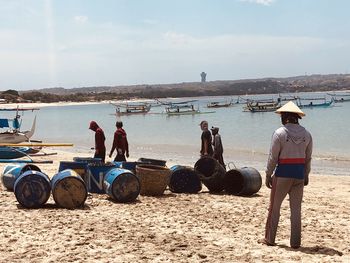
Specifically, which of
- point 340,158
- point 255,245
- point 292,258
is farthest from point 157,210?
point 340,158

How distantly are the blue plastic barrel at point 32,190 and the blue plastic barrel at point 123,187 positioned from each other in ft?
4.06

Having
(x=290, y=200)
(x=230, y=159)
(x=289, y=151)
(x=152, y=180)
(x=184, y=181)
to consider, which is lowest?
(x=230, y=159)

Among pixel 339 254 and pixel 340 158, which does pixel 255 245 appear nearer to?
pixel 339 254

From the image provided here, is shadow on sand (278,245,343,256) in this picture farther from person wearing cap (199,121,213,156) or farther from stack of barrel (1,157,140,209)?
person wearing cap (199,121,213,156)

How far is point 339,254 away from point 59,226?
12.4ft

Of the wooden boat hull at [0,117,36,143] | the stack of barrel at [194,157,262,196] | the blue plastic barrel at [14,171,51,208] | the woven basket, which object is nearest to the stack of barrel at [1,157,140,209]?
the blue plastic barrel at [14,171,51,208]

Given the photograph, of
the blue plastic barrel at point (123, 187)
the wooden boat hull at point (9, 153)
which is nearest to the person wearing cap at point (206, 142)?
the blue plastic barrel at point (123, 187)

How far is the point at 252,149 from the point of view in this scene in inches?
1104

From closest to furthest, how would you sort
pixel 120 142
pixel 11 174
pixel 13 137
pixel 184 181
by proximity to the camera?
pixel 11 174 → pixel 184 181 → pixel 120 142 → pixel 13 137

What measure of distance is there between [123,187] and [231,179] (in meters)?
2.71

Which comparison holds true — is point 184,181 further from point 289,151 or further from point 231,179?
point 289,151

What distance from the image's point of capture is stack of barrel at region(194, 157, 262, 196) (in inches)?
435

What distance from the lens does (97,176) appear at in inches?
415

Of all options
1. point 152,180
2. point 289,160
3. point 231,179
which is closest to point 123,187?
point 152,180
